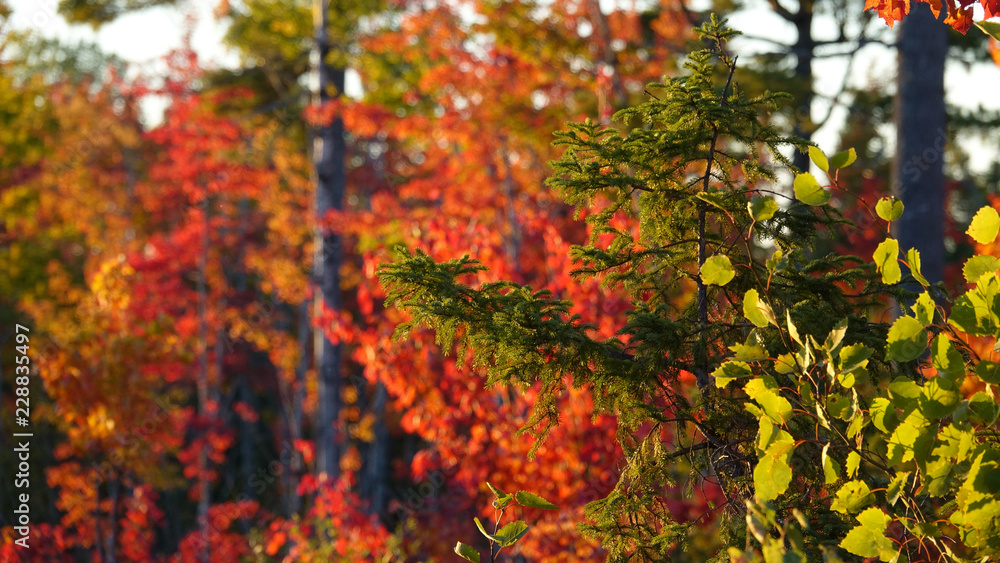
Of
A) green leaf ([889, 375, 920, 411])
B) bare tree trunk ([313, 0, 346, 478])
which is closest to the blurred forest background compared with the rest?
bare tree trunk ([313, 0, 346, 478])

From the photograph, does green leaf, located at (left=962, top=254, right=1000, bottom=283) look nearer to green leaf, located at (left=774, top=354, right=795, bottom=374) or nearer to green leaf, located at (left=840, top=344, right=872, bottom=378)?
green leaf, located at (left=840, top=344, right=872, bottom=378)

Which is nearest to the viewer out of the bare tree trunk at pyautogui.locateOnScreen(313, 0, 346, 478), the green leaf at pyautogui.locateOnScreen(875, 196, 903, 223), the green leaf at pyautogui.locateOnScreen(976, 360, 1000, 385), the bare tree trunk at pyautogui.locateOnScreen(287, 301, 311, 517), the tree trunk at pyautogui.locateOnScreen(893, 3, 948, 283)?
the green leaf at pyautogui.locateOnScreen(976, 360, 1000, 385)

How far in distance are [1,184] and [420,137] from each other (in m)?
10.6

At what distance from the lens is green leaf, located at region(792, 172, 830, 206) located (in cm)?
183

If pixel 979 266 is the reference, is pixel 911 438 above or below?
below

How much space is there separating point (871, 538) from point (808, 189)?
0.81m

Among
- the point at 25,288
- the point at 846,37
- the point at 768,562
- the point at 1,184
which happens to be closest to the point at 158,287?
the point at 25,288

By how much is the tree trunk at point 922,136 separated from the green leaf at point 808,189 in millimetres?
4653

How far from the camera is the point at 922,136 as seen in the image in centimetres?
601

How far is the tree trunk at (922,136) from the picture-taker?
591cm

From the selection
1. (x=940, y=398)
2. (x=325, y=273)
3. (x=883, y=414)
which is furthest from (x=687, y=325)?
(x=325, y=273)

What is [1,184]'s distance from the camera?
15672 mm

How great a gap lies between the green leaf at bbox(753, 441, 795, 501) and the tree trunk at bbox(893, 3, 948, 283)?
4.92m

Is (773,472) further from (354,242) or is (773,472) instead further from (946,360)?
(354,242)
